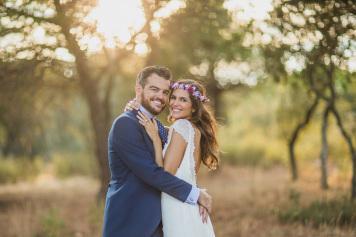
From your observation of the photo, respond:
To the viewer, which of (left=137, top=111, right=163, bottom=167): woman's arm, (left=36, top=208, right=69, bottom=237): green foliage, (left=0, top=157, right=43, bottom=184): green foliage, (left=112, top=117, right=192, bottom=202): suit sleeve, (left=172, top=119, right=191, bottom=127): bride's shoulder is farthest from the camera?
(left=0, top=157, right=43, bottom=184): green foliage

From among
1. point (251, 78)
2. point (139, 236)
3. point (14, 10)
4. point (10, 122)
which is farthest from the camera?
point (251, 78)

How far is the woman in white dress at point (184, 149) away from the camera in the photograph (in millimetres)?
4746

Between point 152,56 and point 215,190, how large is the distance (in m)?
3.55

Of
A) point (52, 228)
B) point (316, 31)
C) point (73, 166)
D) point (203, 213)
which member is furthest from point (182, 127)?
point (73, 166)

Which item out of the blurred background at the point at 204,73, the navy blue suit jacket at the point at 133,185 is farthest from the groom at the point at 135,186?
the blurred background at the point at 204,73

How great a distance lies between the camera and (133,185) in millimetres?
4582

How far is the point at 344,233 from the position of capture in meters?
7.54

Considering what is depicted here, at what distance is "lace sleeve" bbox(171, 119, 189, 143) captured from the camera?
4855 mm

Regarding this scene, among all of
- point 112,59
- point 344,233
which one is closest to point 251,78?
point 112,59

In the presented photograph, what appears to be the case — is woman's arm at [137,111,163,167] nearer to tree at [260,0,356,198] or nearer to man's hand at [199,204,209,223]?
man's hand at [199,204,209,223]

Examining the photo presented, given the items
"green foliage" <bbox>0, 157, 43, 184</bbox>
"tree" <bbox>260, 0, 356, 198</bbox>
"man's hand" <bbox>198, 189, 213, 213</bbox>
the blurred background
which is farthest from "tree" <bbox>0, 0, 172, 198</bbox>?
"green foliage" <bbox>0, 157, 43, 184</bbox>

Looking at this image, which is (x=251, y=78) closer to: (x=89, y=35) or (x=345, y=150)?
(x=345, y=150)

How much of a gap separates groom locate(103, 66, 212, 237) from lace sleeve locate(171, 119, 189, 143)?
12.7 inches

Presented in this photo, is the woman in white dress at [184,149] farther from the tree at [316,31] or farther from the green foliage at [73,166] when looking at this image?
the green foliage at [73,166]
